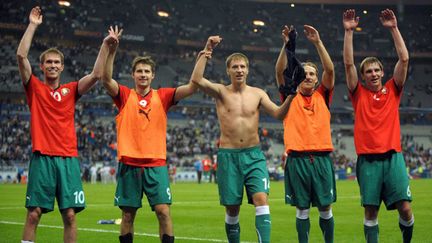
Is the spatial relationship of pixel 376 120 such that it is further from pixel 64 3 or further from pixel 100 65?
pixel 64 3

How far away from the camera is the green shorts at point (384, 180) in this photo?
867 centimetres

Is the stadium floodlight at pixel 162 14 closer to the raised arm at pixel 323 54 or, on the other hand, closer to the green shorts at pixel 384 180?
the raised arm at pixel 323 54

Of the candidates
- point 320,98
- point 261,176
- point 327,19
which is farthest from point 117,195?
point 327,19

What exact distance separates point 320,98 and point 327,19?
2461 inches

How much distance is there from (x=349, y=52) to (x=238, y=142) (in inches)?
75.5

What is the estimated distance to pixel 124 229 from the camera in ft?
27.8

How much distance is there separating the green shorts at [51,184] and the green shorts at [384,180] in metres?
3.67

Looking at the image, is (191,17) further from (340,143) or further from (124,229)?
(124,229)

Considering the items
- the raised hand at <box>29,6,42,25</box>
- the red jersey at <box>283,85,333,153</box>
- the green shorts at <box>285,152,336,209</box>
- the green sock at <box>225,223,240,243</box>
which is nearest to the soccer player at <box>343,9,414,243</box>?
the green shorts at <box>285,152,336,209</box>

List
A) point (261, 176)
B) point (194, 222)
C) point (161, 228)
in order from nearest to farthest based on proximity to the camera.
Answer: point (161, 228), point (261, 176), point (194, 222)

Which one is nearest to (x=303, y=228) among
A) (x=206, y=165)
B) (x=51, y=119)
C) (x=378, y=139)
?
(x=378, y=139)

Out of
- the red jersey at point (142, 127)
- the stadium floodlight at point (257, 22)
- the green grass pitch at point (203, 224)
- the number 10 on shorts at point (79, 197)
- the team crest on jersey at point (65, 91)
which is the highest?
the stadium floodlight at point (257, 22)

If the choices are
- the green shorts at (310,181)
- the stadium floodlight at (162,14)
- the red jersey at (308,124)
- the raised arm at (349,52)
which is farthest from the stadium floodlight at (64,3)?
the raised arm at (349,52)

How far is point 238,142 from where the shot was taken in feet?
30.3
